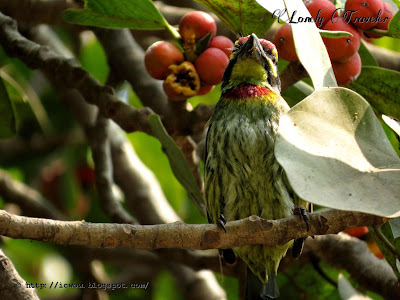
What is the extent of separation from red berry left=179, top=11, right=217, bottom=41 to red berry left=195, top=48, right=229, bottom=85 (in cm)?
8

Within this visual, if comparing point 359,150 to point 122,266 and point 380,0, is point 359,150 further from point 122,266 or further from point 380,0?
point 122,266

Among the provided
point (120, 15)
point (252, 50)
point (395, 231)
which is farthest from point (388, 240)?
point (120, 15)

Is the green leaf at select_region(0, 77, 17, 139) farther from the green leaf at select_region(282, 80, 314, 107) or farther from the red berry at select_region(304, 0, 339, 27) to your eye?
the red berry at select_region(304, 0, 339, 27)

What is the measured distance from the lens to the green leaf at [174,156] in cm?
219

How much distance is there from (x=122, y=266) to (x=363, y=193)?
216cm

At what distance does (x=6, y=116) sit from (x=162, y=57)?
2.66 ft

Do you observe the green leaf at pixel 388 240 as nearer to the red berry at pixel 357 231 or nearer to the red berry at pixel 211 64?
the red berry at pixel 211 64

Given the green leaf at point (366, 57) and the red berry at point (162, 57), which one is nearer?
the red berry at point (162, 57)

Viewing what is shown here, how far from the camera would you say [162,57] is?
7.86 ft

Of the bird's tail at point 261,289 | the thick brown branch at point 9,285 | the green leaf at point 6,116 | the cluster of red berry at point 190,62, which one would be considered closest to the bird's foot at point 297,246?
the bird's tail at point 261,289

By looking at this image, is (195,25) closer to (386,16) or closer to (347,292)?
(386,16)

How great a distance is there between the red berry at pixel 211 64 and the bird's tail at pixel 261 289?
2.99 feet

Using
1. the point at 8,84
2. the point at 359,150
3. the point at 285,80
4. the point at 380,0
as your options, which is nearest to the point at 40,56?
the point at 8,84

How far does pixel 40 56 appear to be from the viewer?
2861mm
